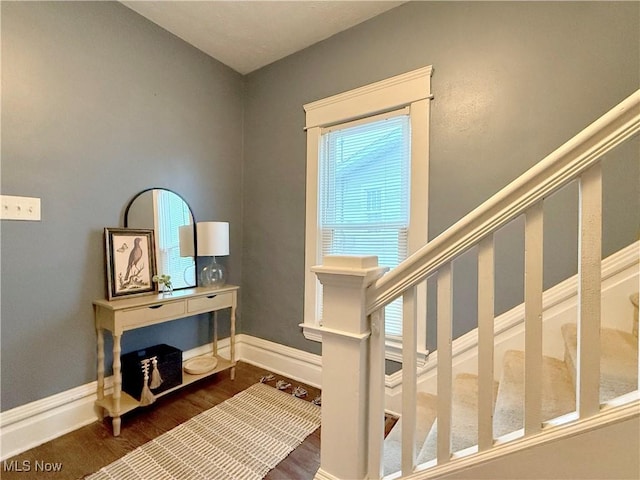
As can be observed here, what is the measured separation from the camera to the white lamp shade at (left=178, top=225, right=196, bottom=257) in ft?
7.74

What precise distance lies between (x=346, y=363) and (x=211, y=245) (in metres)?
1.69

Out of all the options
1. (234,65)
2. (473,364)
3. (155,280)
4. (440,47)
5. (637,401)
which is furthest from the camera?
(234,65)

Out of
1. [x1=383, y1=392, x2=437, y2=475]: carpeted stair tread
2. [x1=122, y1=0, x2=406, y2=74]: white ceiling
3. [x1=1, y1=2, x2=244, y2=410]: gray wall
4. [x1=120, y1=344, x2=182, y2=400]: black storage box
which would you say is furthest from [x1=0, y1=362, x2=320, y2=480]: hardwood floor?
[x1=122, y1=0, x2=406, y2=74]: white ceiling

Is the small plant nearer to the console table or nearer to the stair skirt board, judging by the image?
the console table

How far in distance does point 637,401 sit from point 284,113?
2.64m

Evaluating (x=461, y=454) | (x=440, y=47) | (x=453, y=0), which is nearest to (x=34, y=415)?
(x=461, y=454)

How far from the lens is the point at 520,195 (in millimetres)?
734

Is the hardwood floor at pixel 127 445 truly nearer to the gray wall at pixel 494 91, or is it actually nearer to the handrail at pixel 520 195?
the gray wall at pixel 494 91

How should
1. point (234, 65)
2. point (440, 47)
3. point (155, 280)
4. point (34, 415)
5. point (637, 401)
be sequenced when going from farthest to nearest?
point (234, 65) → point (155, 280) → point (440, 47) → point (34, 415) → point (637, 401)

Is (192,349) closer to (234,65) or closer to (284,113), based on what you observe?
(284,113)

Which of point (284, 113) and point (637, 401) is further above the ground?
point (284, 113)

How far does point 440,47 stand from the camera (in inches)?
74.5

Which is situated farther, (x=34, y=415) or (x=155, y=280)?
(x=155, y=280)

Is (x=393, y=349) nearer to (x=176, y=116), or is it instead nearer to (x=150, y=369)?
(x=150, y=369)
